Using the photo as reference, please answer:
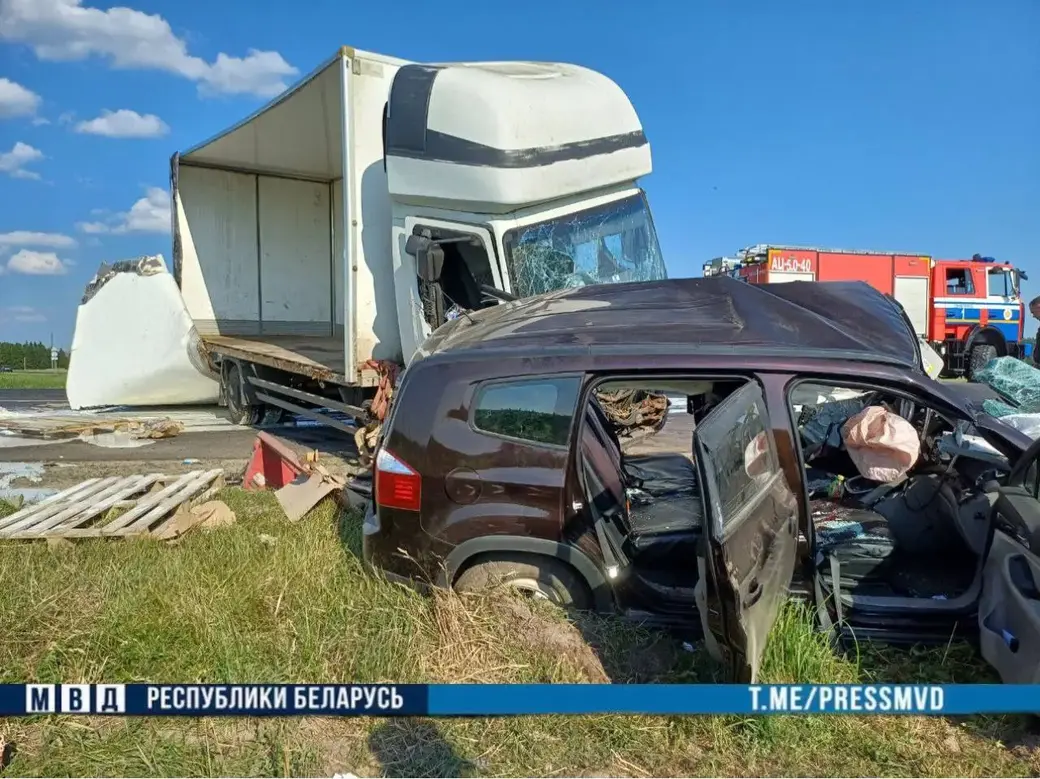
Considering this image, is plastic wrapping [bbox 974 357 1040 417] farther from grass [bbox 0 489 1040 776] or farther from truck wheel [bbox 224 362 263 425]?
truck wheel [bbox 224 362 263 425]

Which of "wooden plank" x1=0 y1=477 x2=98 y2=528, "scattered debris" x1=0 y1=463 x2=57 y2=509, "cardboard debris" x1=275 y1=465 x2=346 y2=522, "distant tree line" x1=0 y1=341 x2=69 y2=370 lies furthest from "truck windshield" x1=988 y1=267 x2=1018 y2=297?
"distant tree line" x1=0 y1=341 x2=69 y2=370

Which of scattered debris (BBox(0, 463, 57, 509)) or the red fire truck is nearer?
scattered debris (BBox(0, 463, 57, 509))

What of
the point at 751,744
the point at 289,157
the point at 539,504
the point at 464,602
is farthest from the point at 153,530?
the point at 289,157

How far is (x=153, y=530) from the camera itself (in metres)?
4.78

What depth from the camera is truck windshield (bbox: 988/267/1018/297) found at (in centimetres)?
1702

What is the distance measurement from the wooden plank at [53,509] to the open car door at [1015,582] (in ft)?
17.4

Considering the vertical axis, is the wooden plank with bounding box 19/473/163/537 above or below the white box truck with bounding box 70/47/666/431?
below

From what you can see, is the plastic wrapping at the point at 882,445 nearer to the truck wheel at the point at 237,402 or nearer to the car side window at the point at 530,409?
the car side window at the point at 530,409

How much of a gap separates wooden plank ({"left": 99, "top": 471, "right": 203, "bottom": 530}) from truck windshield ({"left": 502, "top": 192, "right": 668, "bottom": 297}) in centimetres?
317

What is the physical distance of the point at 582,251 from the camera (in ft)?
20.7

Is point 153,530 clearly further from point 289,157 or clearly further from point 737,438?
point 289,157

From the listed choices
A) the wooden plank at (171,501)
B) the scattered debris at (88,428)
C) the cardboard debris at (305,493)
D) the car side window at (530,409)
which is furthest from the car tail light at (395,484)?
the scattered debris at (88,428)

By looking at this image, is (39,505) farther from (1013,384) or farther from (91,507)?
(1013,384)

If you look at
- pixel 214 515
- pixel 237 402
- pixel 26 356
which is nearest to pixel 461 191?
pixel 214 515
